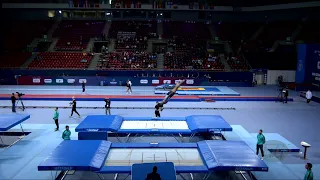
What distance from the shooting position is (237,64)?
3662 cm

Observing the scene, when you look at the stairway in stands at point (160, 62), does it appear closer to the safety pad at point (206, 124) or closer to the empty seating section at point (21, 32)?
the empty seating section at point (21, 32)

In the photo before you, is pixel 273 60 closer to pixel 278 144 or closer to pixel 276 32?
pixel 276 32

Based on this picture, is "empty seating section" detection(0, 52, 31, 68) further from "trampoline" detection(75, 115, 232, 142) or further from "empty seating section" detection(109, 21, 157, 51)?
"trampoline" detection(75, 115, 232, 142)

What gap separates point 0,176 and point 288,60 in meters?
35.5

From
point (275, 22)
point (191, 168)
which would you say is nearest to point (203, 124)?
point (191, 168)

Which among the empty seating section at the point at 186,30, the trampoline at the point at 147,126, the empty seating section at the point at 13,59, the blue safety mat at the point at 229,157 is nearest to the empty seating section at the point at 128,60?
the empty seating section at the point at 186,30

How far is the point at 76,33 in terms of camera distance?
43438mm

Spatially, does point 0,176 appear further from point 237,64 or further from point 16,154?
point 237,64

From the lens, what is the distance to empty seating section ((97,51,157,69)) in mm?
35247

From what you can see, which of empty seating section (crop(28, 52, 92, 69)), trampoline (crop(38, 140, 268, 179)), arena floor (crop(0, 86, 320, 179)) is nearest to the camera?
trampoline (crop(38, 140, 268, 179))

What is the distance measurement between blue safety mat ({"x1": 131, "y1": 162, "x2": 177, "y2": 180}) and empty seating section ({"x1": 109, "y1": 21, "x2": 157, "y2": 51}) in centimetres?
3185

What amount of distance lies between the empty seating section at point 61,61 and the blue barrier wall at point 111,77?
120 centimetres

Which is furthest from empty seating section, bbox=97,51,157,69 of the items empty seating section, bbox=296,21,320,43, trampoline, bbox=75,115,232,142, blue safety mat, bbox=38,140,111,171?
blue safety mat, bbox=38,140,111,171

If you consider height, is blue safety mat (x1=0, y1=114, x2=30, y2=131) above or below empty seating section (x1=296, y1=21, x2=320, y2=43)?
below
